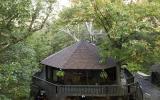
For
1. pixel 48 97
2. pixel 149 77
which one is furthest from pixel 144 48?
→ pixel 149 77

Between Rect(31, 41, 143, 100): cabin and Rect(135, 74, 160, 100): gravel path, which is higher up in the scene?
Rect(31, 41, 143, 100): cabin

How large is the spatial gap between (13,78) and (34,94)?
40.5 feet

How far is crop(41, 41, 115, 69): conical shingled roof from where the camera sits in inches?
1148

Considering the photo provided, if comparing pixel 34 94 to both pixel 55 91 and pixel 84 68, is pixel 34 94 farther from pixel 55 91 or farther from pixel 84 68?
pixel 84 68

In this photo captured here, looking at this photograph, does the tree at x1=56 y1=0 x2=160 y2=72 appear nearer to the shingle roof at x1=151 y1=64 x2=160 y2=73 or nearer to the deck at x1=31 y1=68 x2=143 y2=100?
the deck at x1=31 y1=68 x2=143 y2=100

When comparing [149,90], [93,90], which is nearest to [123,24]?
[93,90]

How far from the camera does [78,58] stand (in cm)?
3020

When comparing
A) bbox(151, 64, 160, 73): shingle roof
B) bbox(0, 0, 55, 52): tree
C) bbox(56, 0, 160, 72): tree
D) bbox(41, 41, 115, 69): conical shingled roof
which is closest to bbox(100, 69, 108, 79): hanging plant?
bbox(41, 41, 115, 69): conical shingled roof

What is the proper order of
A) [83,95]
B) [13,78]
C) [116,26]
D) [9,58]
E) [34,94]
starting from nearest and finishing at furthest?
[13,78] < [9,58] < [116,26] < [83,95] < [34,94]

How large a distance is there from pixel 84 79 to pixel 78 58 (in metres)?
2.03

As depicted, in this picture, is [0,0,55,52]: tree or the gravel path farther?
the gravel path

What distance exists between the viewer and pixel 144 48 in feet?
87.2

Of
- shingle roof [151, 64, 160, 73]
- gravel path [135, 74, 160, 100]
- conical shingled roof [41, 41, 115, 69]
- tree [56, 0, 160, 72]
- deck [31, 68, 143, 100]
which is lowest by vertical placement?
gravel path [135, 74, 160, 100]

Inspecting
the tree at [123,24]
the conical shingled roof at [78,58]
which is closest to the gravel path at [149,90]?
the tree at [123,24]
